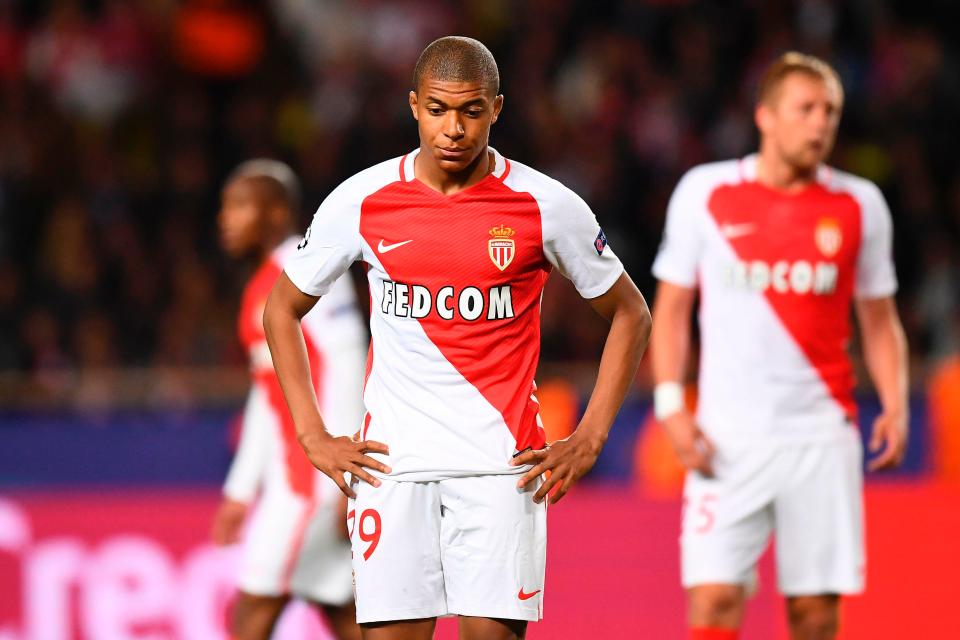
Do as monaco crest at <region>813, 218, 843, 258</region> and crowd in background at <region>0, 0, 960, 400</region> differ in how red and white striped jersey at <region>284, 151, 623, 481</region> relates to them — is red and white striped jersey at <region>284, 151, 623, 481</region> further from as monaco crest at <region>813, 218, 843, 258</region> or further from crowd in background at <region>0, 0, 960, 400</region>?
crowd in background at <region>0, 0, 960, 400</region>

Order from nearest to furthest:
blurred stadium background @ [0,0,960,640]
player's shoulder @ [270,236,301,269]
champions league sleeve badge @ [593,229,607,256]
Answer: champions league sleeve badge @ [593,229,607,256] → player's shoulder @ [270,236,301,269] → blurred stadium background @ [0,0,960,640]

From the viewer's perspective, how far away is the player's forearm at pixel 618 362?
383 centimetres

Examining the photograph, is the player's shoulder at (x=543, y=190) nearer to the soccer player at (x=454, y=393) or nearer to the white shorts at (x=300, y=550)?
the soccer player at (x=454, y=393)

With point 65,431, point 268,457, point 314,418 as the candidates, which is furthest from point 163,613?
point 314,418

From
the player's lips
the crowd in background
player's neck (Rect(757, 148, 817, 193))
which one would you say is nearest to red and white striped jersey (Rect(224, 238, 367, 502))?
player's neck (Rect(757, 148, 817, 193))

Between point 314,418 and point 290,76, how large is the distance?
8027 millimetres

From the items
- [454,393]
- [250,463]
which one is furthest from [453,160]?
[250,463]

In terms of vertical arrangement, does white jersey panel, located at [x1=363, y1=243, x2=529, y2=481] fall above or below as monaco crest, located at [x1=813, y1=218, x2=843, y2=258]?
below

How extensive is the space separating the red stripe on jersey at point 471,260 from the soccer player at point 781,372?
4.31 feet

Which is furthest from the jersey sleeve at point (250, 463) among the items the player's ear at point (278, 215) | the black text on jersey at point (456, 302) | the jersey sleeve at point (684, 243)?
the black text on jersey at point (456, 302)

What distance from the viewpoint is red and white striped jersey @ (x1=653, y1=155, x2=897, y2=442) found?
495cm

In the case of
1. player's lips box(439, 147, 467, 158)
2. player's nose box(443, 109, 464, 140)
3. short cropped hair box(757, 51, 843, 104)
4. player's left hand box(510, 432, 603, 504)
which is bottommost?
player's left hand box(510, 432, 603, 504)

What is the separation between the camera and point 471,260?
3.72 meters

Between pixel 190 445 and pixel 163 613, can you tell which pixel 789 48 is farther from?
pixel 163 613
